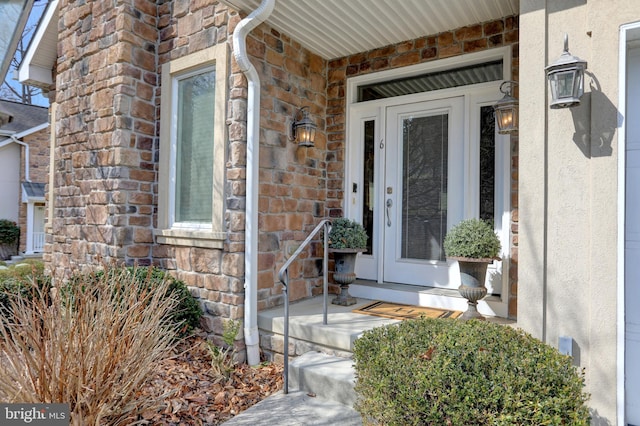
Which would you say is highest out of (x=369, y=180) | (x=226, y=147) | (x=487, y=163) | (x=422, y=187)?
(x=226, y=147)

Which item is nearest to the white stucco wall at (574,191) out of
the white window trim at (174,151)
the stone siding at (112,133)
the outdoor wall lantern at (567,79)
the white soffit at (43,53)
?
the outdoor wall lantern at (567,79)

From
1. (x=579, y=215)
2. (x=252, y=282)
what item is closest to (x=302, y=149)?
(x=252, y=282)

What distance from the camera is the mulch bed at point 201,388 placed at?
266 cm

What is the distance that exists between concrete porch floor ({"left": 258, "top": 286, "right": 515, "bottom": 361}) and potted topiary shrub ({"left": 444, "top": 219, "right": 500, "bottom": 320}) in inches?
13.2

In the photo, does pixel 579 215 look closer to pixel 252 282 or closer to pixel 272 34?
pixel 252 282

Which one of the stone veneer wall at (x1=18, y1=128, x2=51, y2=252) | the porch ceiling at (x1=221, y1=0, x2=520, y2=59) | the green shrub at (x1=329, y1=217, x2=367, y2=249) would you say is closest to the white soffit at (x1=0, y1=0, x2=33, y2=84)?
the porch ceiling at (x1=221, y1=0, x2=520, y2=59)

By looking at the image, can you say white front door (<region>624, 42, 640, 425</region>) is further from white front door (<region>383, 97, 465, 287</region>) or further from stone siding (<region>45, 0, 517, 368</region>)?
white front door (<region>383, 97, 465, 287</region>)

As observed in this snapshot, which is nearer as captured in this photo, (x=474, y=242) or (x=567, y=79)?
(x=567, y=79)

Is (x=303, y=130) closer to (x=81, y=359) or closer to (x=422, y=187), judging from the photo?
(x=422, y=187)

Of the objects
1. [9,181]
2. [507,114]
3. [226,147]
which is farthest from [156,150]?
[9,181]

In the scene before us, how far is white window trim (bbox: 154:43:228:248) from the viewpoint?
375 cm

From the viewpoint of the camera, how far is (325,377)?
2.83m

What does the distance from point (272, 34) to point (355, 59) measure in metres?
1.05

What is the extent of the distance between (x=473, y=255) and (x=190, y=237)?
2654mm
